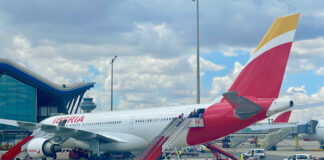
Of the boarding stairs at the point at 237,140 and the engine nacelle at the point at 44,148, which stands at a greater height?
the engine nacelle at the point at 44,148

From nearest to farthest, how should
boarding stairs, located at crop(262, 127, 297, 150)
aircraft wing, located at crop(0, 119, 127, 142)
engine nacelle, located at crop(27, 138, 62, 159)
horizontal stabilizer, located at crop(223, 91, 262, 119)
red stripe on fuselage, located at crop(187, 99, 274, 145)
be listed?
horizontal stabilizer, located at crop(223, 91, 262, 119), red stripe on fuselage, located at crop(187, 99, 274, 145), aircraft wing, located at crop(0, 119, 127, 142), engine nacelle, located at crop(27, 138, 62, 159), boarding stairs, located at crop(262, 127, 297, 150)

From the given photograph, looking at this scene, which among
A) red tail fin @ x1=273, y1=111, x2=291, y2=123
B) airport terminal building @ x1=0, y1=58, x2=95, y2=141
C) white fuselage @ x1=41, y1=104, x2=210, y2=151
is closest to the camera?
white fuselage @ x1=41, y1=104, x2=210, y2=151

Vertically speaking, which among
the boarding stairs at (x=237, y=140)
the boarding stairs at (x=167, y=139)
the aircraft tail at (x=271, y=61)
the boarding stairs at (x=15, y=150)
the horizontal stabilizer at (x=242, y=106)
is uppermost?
the aircraft tail at (x=271, y=61)

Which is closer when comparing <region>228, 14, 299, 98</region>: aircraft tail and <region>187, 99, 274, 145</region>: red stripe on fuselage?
<region>228, 14, 299, 98</region>: aircraft tail

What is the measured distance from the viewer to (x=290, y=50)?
2177cm

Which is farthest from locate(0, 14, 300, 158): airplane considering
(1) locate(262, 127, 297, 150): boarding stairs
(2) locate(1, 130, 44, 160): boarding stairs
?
(1) locate(262, 127, 297, 150): boarding stairs

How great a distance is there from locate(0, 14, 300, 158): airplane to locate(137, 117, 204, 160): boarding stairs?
322 millimetres

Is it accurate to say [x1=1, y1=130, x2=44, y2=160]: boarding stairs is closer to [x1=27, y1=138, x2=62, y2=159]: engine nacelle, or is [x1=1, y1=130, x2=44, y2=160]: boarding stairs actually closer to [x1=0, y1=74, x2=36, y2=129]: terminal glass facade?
[x1=27, y1=138, x2=62, y2=159]: engine nacelle

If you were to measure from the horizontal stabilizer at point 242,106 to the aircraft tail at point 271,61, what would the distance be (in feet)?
4.00

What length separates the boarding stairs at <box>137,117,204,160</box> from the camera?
25.5 metres

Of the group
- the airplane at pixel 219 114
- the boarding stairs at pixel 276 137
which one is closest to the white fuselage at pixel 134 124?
the airplane at pixel 219 114

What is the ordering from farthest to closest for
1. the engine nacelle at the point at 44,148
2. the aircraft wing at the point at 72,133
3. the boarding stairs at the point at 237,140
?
the boarding stairs at the point at 237,140 → the engine nacelle at the point at 44,148 → the aircraft wing at the point at 72,133

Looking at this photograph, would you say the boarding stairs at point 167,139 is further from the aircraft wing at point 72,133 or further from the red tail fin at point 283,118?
the red tail fin at point 283,118

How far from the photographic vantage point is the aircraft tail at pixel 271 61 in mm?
21656
